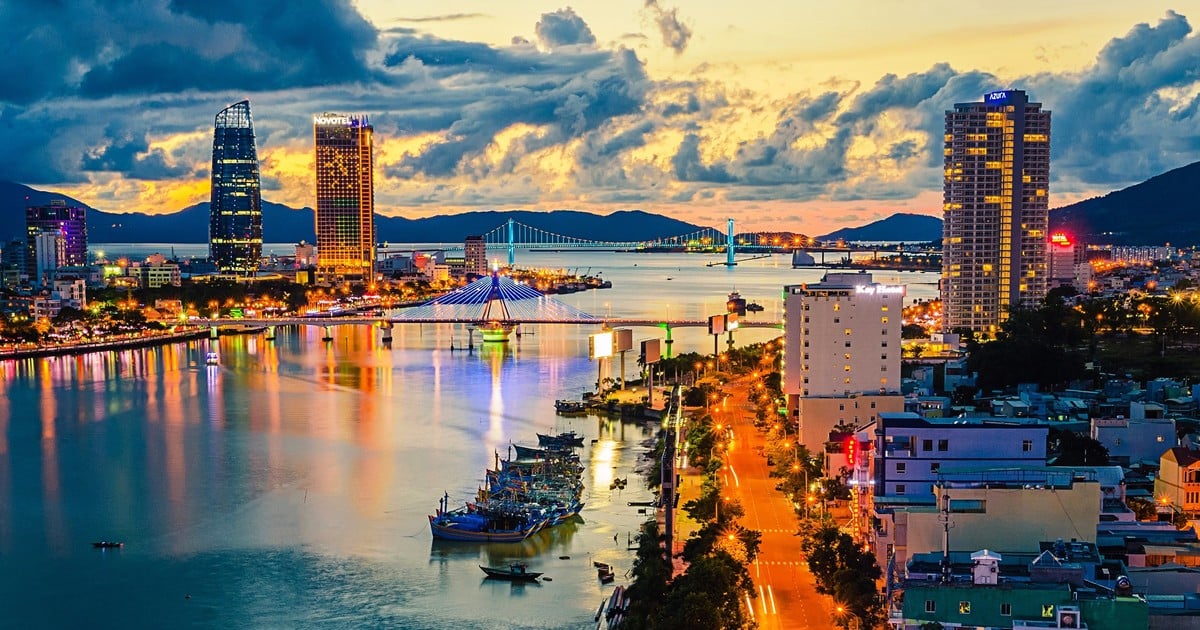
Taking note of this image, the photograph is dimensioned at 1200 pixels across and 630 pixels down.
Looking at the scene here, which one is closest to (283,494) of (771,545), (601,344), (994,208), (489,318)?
(771,545)

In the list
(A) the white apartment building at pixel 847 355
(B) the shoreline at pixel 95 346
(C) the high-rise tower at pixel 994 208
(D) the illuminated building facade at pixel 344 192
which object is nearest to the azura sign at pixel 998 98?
(C) the high-rise tower at pixel 994 208

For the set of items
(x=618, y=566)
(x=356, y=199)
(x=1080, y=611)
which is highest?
(x=356, y=199)

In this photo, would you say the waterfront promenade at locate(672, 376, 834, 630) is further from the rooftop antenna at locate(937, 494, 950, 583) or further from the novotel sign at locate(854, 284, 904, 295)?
the novotel sign at locate(854, 284, 904, 295)

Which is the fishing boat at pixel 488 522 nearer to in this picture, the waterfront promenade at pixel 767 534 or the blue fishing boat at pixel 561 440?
the waterfront promenade at pixel 767 534

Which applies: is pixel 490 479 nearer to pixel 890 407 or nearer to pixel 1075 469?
pixel 890 407

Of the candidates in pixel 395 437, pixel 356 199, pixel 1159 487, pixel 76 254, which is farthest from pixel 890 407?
pixel 76 254

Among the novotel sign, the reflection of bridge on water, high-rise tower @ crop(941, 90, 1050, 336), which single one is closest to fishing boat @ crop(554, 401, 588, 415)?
the novotel sign

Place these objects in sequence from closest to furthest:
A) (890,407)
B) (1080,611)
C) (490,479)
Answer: (1080,611)
(490,479)
(890,407)

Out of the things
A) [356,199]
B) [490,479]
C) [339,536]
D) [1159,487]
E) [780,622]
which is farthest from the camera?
[356,199]
